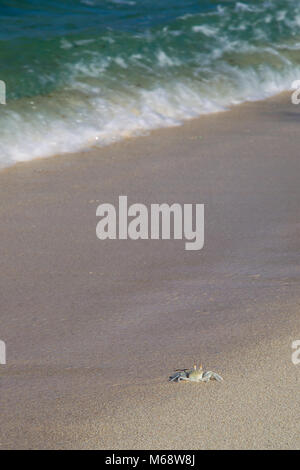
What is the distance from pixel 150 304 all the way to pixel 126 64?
359 cm

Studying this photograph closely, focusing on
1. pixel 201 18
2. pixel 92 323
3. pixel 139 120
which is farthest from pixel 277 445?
pixel 201 18

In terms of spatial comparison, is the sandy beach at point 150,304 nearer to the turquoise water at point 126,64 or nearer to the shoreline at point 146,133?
the shoreline at point 146,133

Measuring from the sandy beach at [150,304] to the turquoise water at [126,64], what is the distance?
Answer: 506 millimetres

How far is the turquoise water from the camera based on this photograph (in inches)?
187

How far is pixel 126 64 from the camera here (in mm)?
5781

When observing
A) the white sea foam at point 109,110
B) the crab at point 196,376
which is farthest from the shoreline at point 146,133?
the crab at point 196,376

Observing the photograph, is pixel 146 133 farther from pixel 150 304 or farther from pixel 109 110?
pixel 150 304

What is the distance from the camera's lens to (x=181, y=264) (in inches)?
116

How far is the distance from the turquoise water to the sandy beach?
51cm

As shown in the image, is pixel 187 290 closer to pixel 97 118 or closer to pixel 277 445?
pixel 277 445

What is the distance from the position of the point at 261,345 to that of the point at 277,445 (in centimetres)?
50

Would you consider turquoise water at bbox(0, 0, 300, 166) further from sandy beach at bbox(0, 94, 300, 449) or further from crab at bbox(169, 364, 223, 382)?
crab at bbox(169, 364, 223, 382)

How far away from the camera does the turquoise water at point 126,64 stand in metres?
4.74

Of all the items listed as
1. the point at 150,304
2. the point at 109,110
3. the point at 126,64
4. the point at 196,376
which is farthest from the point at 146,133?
the point at 196,376
